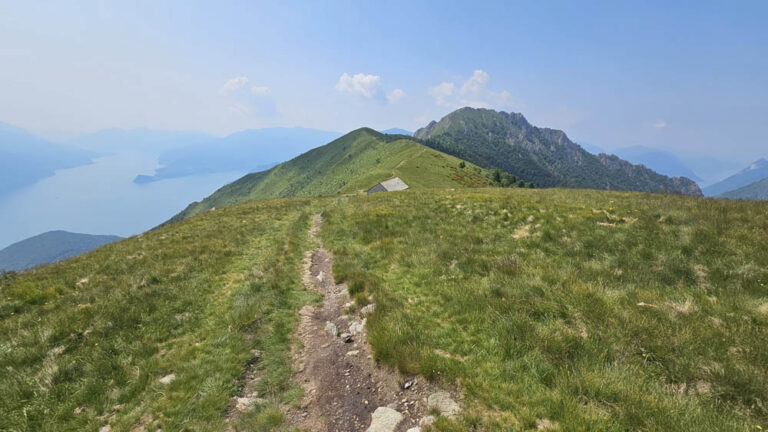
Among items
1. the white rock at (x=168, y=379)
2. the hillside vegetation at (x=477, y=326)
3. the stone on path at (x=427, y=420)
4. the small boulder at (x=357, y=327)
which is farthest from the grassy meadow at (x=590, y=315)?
the white rock at (x=168, y=379)

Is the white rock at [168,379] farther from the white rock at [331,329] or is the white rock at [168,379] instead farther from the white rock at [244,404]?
the white rock at [331,329]

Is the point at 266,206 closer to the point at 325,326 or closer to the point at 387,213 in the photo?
the point at 387,213

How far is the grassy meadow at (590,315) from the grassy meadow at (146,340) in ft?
9.86

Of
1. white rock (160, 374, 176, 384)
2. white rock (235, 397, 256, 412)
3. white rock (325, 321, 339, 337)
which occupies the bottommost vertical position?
white rock (235, 397, 256, 412)

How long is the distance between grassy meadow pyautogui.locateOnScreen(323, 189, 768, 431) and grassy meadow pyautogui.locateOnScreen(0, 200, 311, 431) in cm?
301

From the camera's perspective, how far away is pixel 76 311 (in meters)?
9.94

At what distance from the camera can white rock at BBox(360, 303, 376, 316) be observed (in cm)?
894

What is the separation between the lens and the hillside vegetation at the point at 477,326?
530cm

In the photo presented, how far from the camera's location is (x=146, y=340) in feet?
28.7

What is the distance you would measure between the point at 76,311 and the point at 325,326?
8454 millimetres

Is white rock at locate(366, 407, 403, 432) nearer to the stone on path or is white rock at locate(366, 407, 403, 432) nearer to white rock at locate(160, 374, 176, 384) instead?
the stone on path

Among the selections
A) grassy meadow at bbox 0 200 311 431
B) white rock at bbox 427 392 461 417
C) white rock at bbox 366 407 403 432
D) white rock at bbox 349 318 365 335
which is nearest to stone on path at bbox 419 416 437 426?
white rock at bbox 427 392 461 417

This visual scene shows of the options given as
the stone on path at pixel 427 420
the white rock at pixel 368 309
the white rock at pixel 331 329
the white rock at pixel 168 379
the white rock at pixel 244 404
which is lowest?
the stone on path at pixel 427 420

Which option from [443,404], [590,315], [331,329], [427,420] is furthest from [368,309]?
[590,315]
